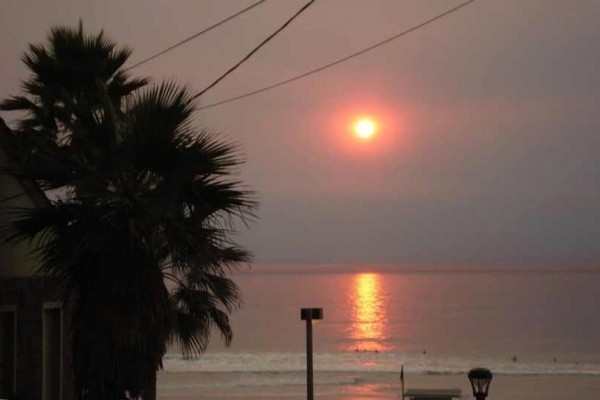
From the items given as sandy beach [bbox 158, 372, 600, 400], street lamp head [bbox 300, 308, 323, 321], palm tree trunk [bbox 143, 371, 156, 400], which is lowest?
sandy beach [bbox 158, 372, 600, 400]

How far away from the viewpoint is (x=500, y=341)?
64.6m

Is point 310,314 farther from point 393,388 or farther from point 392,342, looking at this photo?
point 392,342

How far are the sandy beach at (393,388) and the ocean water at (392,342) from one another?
5.6 inches

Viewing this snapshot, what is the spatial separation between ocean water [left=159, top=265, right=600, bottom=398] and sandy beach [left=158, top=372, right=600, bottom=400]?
0.14 meters

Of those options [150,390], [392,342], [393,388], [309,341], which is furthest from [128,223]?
[392,342]

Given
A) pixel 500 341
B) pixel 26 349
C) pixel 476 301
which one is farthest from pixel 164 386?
pixel 476 301

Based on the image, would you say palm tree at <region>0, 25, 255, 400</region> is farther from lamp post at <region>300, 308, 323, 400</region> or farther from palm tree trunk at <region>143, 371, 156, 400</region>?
lamp post at <region>300, 308, 323, 400</region>

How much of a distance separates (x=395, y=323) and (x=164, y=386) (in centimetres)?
5051

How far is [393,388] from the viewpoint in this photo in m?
32.9

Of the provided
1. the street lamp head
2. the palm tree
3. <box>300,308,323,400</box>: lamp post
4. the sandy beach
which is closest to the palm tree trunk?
the palm tree

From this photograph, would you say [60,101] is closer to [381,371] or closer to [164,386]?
[164,386]

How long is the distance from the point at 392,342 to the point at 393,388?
32.7 m

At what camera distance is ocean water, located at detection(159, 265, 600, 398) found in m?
37.8

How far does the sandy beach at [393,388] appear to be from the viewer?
3091 centimetres
